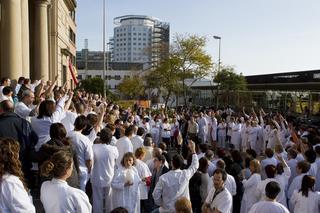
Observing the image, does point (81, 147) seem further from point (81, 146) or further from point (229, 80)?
point (229, 80)

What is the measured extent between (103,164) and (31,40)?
1984 centimetres

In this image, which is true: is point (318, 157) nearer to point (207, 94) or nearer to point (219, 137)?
point (219, 137)

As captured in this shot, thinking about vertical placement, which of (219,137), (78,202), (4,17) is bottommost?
(219,137)

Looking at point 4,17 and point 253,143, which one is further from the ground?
point 4,17

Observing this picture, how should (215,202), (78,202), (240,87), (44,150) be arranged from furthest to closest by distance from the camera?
(240,87), (215,202), (44,150), (78,202)

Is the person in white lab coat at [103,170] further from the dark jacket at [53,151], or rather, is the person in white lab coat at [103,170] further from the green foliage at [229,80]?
the green foliage at [229,80]

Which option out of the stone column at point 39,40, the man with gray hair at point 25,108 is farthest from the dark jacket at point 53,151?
the stone column at point 39,40

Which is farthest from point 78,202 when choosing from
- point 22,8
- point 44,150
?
point 22,8

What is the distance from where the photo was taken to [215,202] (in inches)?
254

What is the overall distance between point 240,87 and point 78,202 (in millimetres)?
42464

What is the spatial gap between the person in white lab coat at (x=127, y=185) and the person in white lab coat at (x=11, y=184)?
149 inches

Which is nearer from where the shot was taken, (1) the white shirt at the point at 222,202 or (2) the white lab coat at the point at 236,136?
(1) the white shirt at the point at 222,202

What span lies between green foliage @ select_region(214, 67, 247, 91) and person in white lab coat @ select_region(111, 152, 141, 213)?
124 feet

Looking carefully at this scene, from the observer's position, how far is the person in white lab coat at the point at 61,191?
4230 millimetres
